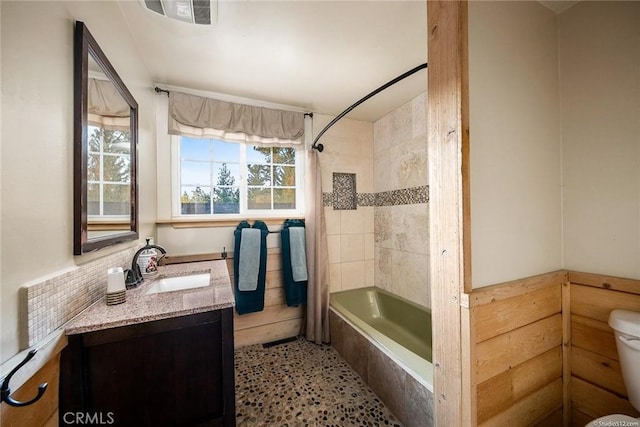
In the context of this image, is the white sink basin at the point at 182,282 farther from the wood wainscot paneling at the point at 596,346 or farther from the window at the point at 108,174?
the wood wainscot paneling at the point at 596,346

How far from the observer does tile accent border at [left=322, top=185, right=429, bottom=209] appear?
80.9 inches

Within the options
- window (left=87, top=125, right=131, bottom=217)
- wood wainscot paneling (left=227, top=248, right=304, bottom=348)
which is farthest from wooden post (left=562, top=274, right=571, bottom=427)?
window (left=87, top=125, right=131, bottom=217)

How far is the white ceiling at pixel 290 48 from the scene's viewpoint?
1224mm

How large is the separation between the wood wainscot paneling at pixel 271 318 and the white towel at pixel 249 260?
0.61ft

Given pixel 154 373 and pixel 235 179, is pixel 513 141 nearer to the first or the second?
pixel 154 373

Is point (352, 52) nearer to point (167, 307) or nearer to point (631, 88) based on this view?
point (631, 88)

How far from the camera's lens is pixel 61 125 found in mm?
783

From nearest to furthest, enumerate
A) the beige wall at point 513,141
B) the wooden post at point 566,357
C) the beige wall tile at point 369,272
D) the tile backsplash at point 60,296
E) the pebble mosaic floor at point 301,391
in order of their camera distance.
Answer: the tile backsplash at point 60,296, the beige wall at point 513,141, the wooden post at point 566,357, the pebble mosaic floor at point 301,391, the beige wall tile at point 369,272

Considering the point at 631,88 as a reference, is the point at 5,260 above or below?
below

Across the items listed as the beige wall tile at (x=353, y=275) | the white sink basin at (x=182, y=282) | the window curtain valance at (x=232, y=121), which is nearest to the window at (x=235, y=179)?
the window curtain valance at (x=232, y=121)

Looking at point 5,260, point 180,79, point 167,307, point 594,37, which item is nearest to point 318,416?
point 167,307

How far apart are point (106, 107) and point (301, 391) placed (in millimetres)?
2007

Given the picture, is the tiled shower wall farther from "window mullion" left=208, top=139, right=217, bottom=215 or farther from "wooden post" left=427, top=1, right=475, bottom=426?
"window mullion" left=208, top=139, right=217, bottom=215

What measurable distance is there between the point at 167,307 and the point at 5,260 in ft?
1.64
